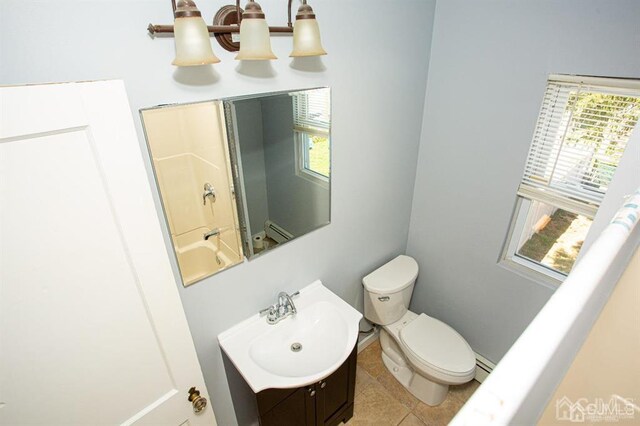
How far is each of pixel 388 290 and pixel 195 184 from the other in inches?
50.7

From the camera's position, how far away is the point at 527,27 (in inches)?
53.3

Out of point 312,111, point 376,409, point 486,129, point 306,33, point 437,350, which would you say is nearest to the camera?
point 306,33

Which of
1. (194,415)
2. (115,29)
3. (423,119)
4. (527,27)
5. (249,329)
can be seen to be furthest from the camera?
(423,119)

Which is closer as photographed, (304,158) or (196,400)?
(196,400)

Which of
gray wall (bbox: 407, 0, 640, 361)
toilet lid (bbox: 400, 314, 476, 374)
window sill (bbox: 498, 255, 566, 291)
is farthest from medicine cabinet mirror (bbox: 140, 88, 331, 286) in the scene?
window sill (bbox: 498, 255, 566, 291)

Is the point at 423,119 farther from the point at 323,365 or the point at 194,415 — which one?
the point at 194,415

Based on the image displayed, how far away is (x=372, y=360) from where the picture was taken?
228 centimetres

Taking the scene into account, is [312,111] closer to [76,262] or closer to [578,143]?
[76,262]

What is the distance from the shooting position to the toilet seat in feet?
5.77

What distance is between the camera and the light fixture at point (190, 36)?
0.81 metres

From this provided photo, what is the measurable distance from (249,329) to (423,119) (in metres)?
1.48

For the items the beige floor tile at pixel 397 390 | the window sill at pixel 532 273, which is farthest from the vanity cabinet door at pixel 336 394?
the window sill at pixel 532 273

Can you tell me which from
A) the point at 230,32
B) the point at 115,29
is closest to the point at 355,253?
the point at 230,32

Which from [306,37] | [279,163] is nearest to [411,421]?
[279,163]
